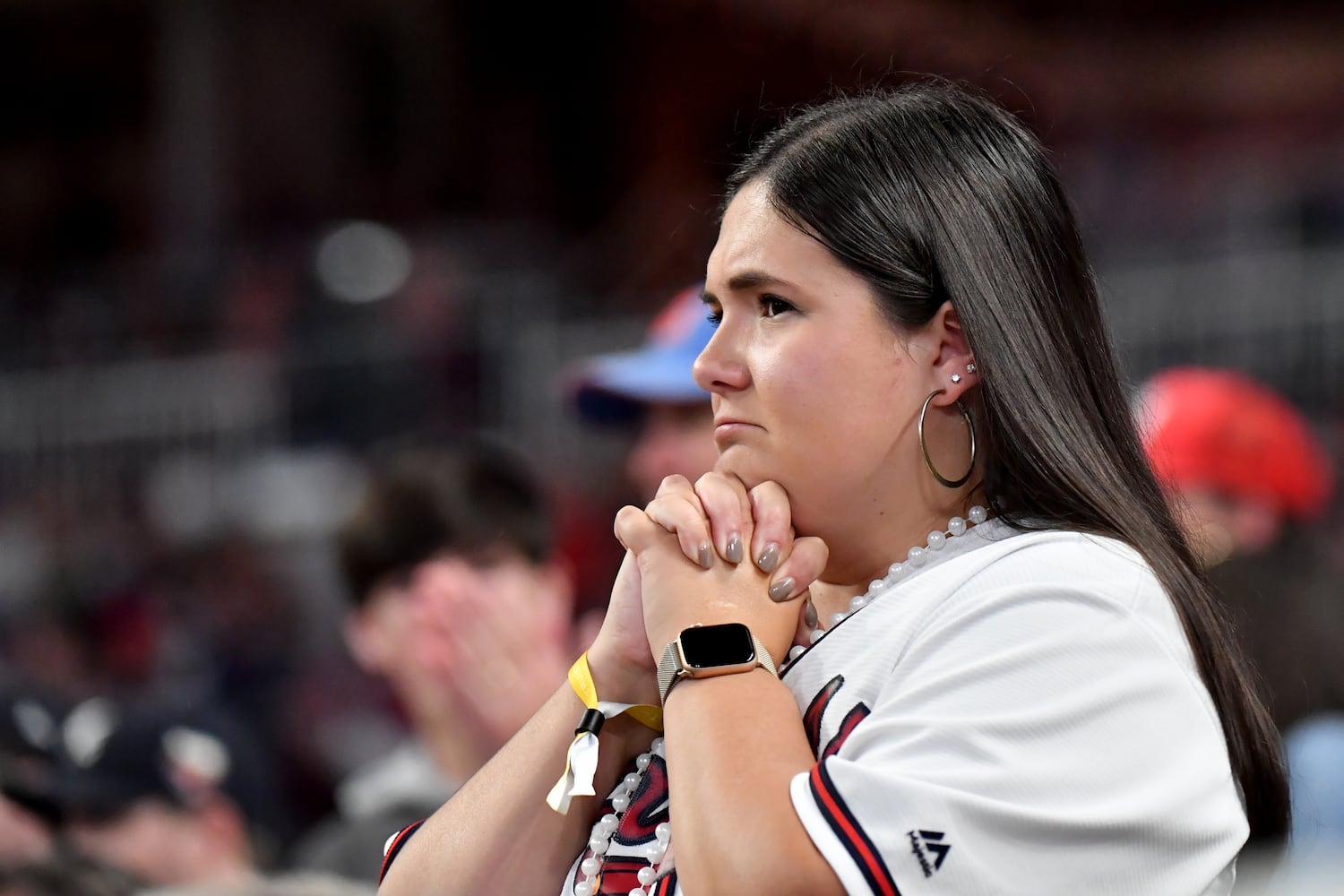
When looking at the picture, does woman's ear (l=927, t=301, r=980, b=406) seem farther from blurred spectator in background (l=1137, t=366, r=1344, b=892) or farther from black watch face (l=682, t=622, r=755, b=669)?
blurred spectator in background (l=1137, t=366, r=1344, b=892)

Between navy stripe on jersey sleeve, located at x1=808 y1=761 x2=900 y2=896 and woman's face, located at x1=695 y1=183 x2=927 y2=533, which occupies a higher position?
woman's face, located at x1=695 y1=183 x2=927 y2=533

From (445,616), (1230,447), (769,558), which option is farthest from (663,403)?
(769,558)

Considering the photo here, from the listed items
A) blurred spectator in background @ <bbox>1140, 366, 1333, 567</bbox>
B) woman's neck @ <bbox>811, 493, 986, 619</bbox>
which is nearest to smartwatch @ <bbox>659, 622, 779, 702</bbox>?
woman's neck @ <bbox>811, 493, 986, 619</bbox>

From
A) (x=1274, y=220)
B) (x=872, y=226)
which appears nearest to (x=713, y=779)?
(x=872, y=226)

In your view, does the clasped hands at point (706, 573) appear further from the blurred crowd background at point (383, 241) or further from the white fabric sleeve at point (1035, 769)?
the blurred crowd background at point (383, 241)

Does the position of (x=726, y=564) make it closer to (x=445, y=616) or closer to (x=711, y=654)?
(x=711, y=654)

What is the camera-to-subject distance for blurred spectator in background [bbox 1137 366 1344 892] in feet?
9.52

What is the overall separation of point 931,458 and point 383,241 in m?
8.68

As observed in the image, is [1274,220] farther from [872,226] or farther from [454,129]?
[872,226]

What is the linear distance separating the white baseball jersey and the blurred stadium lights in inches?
309

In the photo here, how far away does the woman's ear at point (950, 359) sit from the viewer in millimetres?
→ 1649

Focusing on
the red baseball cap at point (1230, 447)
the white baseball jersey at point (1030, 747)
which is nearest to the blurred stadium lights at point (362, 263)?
the red baseball cap at point (1230, 447)

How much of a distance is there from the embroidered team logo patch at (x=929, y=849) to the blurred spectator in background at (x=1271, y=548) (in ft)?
4.95

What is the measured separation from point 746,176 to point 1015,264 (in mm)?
345
